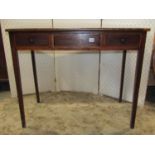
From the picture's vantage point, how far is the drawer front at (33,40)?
127cm

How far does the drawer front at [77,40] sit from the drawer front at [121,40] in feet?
0.19

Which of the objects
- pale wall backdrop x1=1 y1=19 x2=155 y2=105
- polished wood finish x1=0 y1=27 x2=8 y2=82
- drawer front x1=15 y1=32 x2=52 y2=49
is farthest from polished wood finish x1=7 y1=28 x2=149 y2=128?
polished wood finish x1=0 y1=27 x2=8 y2=82

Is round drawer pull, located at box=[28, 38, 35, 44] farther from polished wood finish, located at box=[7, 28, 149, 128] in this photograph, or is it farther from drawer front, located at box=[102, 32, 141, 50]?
drawer front, located at box=[102, 32, 141, 50]

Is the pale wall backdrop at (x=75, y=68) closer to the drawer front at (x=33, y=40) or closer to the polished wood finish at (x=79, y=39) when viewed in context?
the polished wood finish at (x=79, y=39)

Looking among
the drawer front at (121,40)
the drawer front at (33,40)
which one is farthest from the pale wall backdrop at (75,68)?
the drawer front at (33,40)

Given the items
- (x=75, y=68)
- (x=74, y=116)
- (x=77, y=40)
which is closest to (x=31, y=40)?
(x=77, y=40)

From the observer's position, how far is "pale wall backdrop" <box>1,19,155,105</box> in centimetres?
183

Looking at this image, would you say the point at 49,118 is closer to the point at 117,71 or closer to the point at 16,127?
the point at 16,127

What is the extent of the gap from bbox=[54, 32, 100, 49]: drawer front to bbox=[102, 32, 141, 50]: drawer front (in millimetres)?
58

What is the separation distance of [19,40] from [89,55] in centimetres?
89
